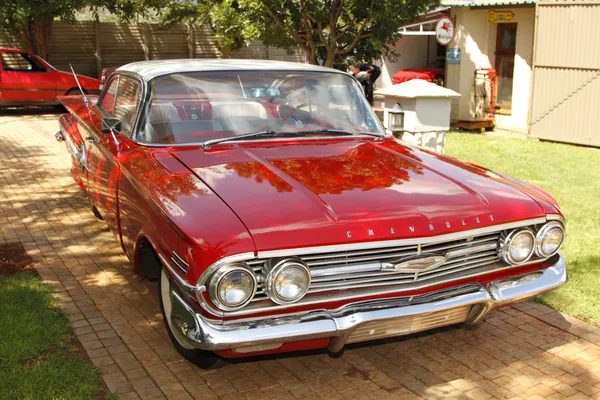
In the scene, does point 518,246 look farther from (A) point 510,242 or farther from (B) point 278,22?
(B) point 278,22

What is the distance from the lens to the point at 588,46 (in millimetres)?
13008

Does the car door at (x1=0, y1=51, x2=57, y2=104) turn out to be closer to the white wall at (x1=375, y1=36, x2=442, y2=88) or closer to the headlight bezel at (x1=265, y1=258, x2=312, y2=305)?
the white wall at (x1=375, y1=36, x2=442, y2=88)

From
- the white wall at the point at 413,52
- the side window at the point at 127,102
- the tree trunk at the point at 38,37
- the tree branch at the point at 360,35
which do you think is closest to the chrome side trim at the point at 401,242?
the side window at the point at 127,102

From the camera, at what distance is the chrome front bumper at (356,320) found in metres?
3.59

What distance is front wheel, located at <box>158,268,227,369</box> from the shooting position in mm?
4133

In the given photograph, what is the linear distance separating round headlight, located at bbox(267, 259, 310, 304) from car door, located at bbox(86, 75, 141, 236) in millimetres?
2017

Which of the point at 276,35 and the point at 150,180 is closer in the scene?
the point at 150,180

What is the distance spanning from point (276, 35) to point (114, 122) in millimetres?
9838

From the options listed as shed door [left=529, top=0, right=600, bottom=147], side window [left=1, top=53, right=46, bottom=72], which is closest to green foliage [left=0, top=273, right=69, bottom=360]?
shed door [left=529, top=0, right=600, bottom=147]

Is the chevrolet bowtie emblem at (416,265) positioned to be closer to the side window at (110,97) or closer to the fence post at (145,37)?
the side window at (110,97)

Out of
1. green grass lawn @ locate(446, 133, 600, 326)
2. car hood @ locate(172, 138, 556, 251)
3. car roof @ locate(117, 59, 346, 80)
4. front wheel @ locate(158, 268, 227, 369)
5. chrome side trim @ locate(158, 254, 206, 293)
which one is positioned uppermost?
car roof @ locate(117, 59, 346, 80)

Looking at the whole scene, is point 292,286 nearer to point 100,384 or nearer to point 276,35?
point 100,384

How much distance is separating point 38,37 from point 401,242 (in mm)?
18413

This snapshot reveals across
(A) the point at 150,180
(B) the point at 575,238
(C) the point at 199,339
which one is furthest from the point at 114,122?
(B) the point at 575,238
